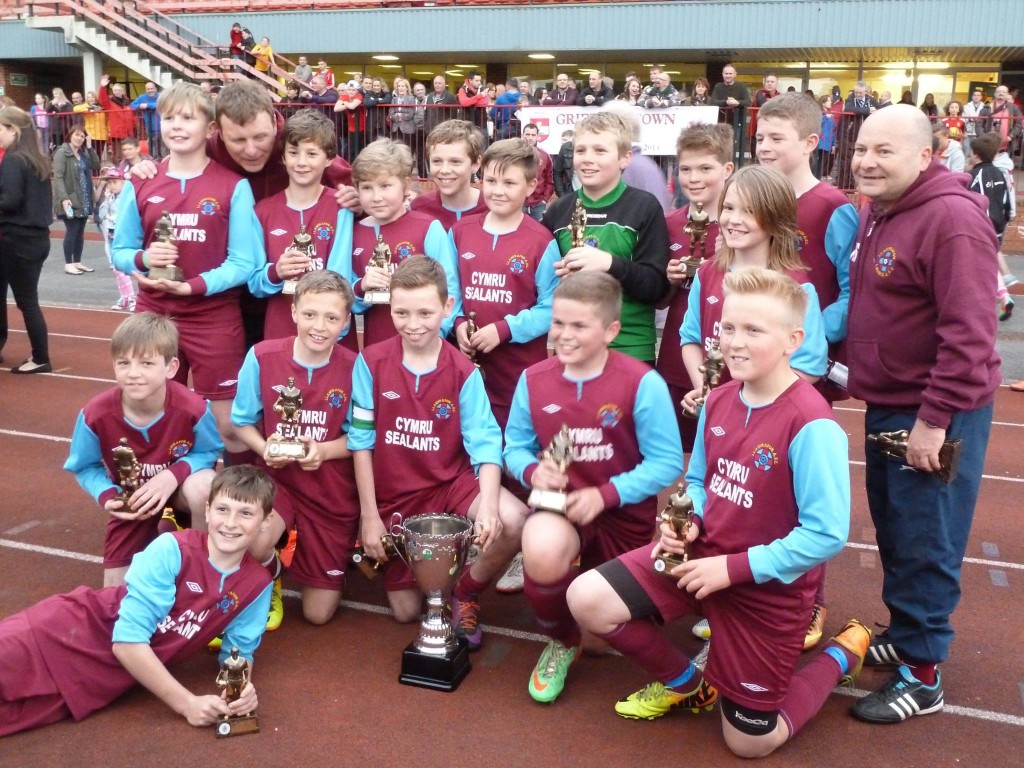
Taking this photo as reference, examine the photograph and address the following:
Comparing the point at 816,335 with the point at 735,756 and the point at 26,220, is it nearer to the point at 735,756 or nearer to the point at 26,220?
the point at 735,756

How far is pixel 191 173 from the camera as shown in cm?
501

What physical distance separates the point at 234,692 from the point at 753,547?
73.7 inches

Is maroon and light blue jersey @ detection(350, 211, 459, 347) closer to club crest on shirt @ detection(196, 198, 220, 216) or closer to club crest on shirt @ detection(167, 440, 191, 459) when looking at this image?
club crest on shirt @ detection(196, 198, 220, 216)

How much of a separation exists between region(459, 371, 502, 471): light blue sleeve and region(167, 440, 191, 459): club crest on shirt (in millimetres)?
1202

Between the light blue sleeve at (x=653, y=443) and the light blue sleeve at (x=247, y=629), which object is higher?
the light blue sleeve at (x=653, y=443)

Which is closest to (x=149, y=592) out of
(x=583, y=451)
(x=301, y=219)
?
(x=583, y=451)

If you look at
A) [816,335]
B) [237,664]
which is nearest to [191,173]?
[237,664]

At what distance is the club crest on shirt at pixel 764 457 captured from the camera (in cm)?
325

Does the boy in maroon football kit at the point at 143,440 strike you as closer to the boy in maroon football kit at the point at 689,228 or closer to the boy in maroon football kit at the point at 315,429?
the boy in maroon football kit at the point at 315,429

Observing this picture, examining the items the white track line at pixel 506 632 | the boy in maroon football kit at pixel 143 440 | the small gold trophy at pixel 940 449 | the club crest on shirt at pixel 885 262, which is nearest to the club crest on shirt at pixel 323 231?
the boy in maroon football kit at pixel 143 440

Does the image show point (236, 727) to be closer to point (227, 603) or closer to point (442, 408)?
point (227, 603)

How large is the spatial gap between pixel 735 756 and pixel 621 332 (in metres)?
2.01

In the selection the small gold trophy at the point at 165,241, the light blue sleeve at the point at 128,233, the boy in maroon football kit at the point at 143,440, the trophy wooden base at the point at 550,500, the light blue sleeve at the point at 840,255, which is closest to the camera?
the trophy wooden base at the point at 550,500

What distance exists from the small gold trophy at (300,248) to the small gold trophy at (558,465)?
66.0 inches
